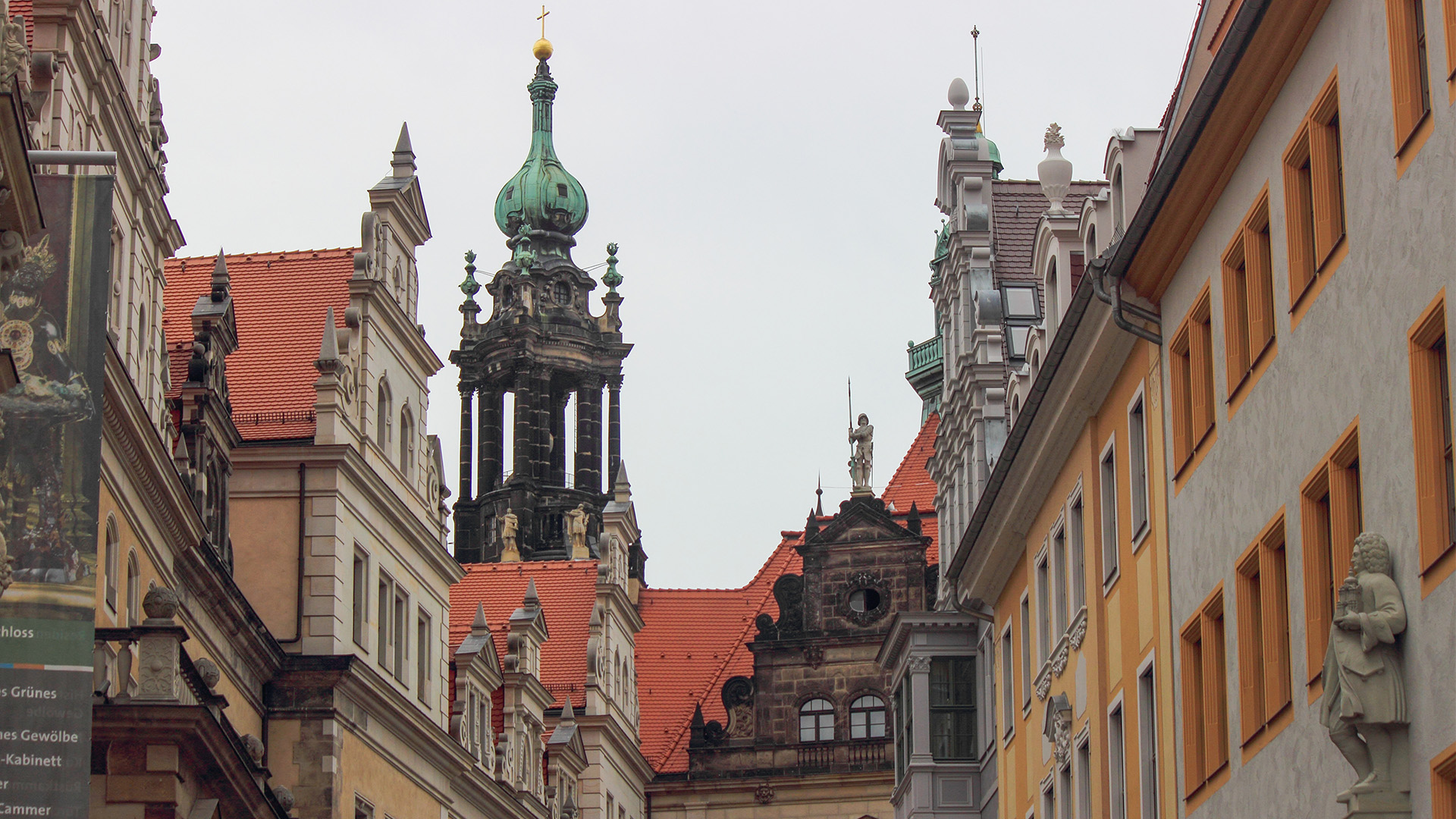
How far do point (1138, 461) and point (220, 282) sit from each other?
1456 centimetres

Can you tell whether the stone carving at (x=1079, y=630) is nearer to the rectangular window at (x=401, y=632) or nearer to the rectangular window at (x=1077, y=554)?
the rectangular window at (x=1077, y=554)

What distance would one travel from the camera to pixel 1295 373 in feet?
58.1

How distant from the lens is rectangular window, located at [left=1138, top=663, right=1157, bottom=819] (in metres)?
23.0

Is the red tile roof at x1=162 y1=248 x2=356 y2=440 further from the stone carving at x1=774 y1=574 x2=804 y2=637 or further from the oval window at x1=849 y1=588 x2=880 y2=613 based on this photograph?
the oval window at x1=849 y1=588 x2=880 y2=613

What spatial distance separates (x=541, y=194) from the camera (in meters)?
76.2

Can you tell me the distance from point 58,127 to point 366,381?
14468mm

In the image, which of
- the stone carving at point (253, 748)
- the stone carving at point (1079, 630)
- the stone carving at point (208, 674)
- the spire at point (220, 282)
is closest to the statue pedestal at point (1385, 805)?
the stone carving at point (1079, 630)

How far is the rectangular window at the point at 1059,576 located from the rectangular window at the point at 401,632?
13.7m

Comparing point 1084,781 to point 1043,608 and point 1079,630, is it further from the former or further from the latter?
point 1043,608

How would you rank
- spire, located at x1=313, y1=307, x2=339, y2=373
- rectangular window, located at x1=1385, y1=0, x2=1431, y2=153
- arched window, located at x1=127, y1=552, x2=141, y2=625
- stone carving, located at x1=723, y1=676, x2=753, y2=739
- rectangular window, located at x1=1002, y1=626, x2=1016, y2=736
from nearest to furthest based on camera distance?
rectangular window, located at x1=1385, y1=0, x2=1431, y2=153 < arched window, located at x1=127, y1=552, x2=141, y2=625 < rectangular window, located at x1=1002, y1=626, x2=1016, y2=736 < spire, located at x1=313, y1=307, x2=339, y2=373 < stone carving, located at x1=723, y1=676, x2=753, y2=739

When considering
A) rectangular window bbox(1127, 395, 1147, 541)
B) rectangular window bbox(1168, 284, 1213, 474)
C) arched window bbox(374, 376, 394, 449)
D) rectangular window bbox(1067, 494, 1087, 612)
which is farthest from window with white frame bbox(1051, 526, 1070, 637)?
arched window bbox(374, 376, 394, 449)

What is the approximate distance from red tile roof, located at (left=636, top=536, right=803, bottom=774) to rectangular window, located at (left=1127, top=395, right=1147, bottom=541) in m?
37.4

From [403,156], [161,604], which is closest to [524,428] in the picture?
[403,156]

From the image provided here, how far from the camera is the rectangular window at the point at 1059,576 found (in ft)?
91.6
